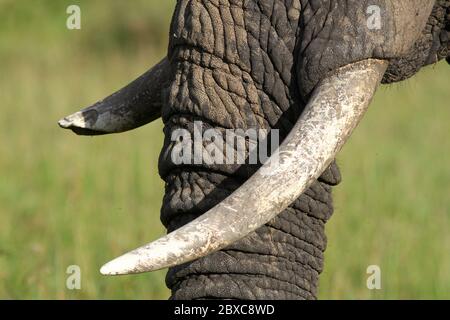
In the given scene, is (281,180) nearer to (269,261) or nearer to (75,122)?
(269,261)

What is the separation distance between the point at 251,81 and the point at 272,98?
66 mm

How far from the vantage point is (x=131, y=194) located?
23.3 feet

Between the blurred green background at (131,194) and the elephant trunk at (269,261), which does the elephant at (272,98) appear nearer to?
the elephant trunk at (269,261)

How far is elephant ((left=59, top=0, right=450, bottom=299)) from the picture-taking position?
304cm

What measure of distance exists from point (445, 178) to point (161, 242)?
490 cm

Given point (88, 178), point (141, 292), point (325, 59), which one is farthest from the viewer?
point (88, 178)

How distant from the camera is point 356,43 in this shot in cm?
307

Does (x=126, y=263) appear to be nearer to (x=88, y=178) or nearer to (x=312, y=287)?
(x=312, y=287)

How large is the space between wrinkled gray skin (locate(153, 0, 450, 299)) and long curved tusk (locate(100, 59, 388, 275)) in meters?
0.07

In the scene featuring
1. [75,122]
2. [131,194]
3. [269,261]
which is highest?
[131,194]

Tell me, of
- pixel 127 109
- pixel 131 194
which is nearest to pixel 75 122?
pixel 127 109

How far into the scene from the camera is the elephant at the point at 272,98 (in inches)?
119

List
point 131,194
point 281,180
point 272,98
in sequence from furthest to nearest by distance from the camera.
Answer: point 131,194
point 272,98
point 281,180

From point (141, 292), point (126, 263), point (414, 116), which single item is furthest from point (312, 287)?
point (414, 116)
